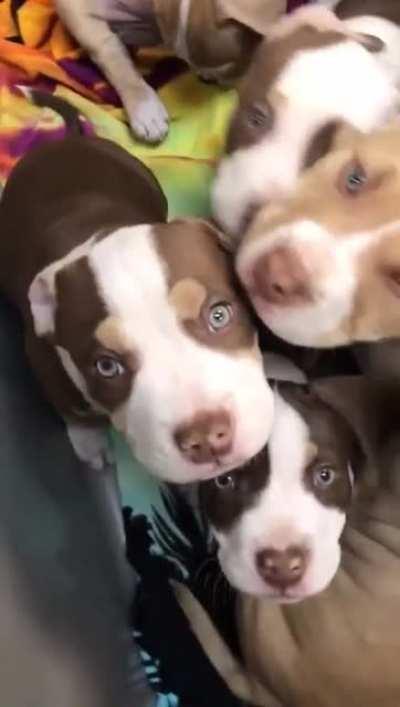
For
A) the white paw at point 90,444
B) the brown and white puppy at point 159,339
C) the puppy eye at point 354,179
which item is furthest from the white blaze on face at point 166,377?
the white paw at point 90,444

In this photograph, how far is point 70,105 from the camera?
7.68ft

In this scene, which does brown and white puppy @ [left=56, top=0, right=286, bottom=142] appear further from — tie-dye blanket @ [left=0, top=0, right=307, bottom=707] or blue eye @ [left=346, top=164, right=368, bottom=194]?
blue eye @ [left=346, top=164, right=368, bottom=194]

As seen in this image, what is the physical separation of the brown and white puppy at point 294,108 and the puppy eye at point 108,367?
0.32 m

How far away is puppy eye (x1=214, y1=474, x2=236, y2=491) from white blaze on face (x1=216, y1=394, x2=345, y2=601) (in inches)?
1.6

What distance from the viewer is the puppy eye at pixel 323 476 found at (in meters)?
1.76

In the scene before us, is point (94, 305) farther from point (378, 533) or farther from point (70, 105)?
point (70, 105)

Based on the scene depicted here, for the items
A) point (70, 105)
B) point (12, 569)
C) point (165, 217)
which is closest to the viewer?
point (12, 569)

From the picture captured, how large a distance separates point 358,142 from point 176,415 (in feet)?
1.46

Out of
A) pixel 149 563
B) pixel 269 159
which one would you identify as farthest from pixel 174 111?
pixel 149 563

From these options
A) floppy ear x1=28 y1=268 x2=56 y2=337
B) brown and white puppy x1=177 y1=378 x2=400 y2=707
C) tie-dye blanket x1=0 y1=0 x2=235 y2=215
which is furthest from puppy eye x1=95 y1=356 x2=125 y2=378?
tie-dye blanket x1=0 y1=0 x2=235 y2=215

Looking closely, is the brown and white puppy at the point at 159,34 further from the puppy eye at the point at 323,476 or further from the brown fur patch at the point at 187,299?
the puppy eye at the point at 323,476

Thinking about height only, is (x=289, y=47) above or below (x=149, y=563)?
above

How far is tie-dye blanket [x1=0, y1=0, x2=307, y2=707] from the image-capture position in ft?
6.51

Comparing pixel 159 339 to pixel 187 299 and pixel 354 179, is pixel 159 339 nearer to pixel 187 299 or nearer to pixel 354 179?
pixel 187 299
